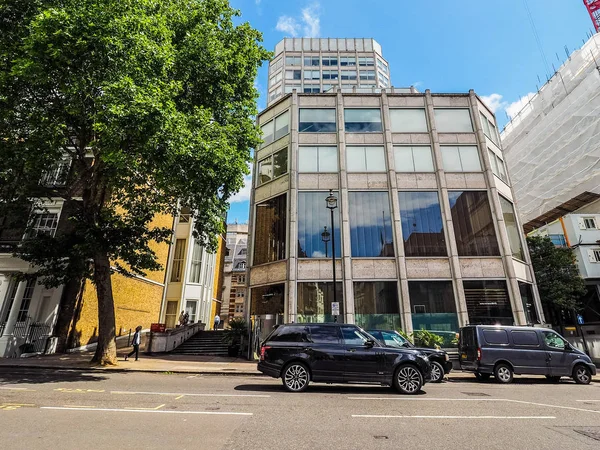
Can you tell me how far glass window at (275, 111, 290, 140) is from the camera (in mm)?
23203

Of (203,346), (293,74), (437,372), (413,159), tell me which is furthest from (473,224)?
(293,74)

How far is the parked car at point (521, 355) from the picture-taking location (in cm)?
1240

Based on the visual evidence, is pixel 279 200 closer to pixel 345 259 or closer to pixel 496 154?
pixel 345 259

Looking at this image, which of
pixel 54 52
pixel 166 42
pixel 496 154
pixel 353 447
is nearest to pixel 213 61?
pixel 166 42

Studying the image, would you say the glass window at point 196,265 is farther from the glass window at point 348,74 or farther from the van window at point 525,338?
the glass window at point 348,74

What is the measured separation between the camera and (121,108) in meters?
9.91

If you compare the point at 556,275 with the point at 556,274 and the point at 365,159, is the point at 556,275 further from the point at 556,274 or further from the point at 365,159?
the point at 365,159

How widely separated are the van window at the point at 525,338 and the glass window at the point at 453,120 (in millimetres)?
14557

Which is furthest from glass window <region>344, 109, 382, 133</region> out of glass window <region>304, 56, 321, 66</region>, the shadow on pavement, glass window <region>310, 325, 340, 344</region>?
glass window <region>304, 56, 321, 66</region>

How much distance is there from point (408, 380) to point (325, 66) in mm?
61123

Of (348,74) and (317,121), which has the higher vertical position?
(348,74)

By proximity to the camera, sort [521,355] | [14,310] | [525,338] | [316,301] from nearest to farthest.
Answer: [521,355] → [525,338] → [14,310] → [316,301]

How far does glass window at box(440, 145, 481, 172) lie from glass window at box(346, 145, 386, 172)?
427 cm

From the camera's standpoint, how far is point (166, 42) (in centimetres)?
1185
